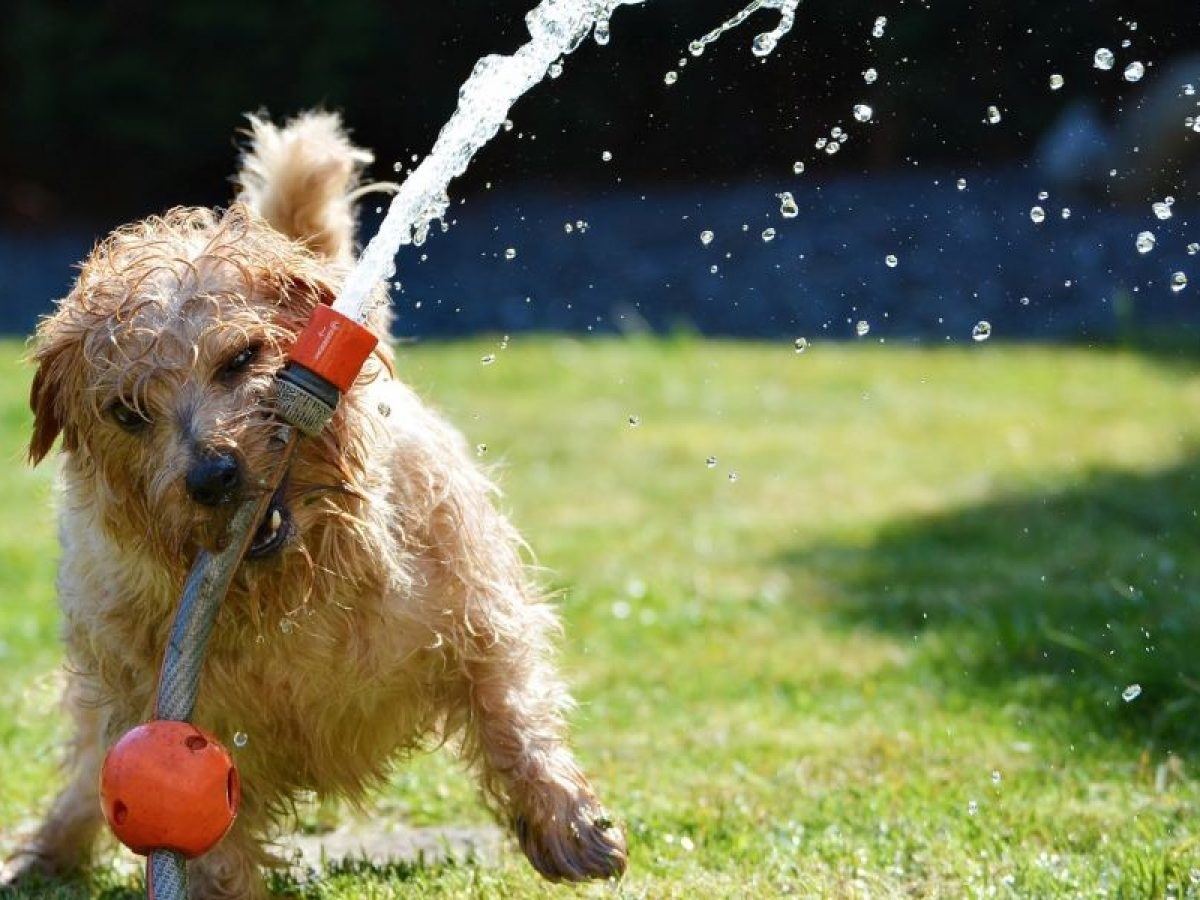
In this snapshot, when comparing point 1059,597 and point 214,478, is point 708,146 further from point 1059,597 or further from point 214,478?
point 214,478

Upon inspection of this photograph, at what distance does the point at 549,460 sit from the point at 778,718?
12.5ft

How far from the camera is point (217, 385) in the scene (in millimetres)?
3348

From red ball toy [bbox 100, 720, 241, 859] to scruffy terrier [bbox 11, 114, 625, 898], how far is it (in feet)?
1.19

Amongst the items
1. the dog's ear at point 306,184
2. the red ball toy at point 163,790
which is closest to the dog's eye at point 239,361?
the red ball toy at point 163,790

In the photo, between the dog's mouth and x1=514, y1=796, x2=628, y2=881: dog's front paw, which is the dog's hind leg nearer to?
the dog's mouth

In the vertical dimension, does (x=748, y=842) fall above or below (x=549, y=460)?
above

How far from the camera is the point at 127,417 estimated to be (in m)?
3.41

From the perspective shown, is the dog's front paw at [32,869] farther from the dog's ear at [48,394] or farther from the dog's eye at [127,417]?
the dog's eye at [127,417]

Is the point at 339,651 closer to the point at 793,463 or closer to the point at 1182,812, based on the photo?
the point at 1182,812

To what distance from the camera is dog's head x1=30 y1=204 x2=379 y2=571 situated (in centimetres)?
324

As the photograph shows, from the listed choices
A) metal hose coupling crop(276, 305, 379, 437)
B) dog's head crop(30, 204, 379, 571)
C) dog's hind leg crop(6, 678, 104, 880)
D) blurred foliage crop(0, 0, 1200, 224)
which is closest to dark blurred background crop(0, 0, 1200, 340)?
blurred foliage crop(0, 0, 1200, 224)

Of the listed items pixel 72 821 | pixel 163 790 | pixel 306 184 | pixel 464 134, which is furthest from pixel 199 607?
pixel 306 184

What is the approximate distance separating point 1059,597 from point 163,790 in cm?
365

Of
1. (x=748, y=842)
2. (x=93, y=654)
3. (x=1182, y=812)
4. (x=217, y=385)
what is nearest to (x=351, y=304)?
(x=217, y=385)
